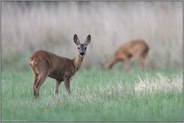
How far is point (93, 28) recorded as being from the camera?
2064 centimetres

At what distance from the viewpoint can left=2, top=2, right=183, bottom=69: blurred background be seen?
1973cm

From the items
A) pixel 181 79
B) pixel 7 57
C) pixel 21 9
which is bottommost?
pixel 181 79

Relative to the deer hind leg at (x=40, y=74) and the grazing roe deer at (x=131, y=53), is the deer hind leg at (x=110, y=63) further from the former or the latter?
the deer hind leg at (x=40, y=74)

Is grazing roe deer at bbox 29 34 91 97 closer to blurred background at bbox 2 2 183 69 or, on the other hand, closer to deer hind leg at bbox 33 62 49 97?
deer hind leg at bbox 33 62 49 97

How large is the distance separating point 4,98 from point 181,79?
137 inches

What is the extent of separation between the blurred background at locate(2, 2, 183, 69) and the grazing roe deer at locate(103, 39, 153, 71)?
1.17 feet

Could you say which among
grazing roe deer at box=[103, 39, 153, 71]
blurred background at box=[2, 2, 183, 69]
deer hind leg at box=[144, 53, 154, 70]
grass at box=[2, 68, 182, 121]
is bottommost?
grass at box=[2, 68, 182, 121]

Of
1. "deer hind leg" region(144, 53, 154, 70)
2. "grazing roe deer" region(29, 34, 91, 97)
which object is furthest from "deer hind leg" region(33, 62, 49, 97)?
"deer hind leg" region(144, 53, 154, 70)

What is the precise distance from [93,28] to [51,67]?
9.22 m

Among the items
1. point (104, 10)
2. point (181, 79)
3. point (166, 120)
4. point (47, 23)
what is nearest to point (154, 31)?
point (104, 10)

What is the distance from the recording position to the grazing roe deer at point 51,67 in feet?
37.0

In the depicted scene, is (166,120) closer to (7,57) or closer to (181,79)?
(181,79)

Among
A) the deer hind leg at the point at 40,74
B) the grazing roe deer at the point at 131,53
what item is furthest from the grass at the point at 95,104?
the grazing roe deer at the point at 131,53

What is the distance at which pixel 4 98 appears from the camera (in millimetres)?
10953
